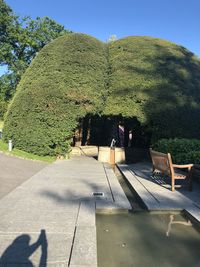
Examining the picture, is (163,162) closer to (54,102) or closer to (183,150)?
(183,150)

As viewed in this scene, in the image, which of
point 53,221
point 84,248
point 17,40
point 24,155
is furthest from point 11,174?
point 17,40

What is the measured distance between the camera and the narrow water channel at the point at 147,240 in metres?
3.98

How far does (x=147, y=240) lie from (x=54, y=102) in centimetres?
1268

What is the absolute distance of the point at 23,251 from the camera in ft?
13.1

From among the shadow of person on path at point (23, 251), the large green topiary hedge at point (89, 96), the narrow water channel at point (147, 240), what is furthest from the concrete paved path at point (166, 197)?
the large green topiary hedge at point (89, 96)

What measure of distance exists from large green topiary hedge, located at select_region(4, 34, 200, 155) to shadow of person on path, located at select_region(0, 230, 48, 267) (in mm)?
11924

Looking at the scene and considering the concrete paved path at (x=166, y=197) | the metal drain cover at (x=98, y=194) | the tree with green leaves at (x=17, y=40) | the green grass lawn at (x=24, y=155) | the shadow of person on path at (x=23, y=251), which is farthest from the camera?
the tree with green leaves at (x=17, y=40)

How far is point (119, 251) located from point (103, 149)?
11.7m

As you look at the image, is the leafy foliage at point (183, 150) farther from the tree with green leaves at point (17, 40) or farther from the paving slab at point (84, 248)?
the tree with green leaves at point (17, 40)

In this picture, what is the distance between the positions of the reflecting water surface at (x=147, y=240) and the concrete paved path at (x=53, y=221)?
9.5 inches

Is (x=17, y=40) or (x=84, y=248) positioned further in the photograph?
(x=17, y=40)

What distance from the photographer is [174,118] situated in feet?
53.9

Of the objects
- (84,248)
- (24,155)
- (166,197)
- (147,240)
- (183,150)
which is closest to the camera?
(84,248)

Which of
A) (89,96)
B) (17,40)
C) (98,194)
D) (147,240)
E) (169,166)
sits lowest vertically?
(147,240)
